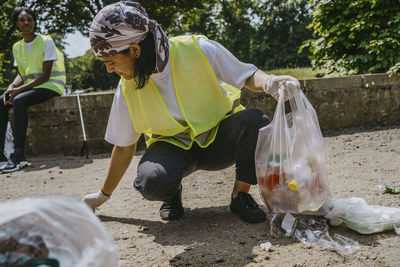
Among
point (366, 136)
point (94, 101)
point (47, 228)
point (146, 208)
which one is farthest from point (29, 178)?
point (366, 136)

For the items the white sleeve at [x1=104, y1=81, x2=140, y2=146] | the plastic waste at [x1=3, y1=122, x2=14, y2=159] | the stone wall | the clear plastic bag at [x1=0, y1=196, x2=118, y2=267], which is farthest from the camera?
the stone wall

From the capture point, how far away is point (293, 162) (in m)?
1.91

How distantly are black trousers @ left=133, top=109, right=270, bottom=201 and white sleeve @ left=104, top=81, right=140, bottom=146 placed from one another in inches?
5.5

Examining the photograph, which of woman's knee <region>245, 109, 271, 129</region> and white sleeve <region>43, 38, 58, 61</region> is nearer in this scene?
woman's knee <region>245, 109, 271, 129</region>

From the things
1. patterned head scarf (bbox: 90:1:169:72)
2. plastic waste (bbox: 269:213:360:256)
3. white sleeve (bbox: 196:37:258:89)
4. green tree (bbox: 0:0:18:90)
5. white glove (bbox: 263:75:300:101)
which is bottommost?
plastic waste (bbox: 269:213:360:256)

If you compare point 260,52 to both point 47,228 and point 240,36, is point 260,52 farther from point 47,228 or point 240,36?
point 47,228

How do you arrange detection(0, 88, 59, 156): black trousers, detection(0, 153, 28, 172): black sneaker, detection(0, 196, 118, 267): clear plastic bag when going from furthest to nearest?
1. detection(0, 88, 59, 156): black trousers
2. detection(0, 153, 28, 172): black sneaker
3. detection(0, 196, 118, 267): clear plastic bag

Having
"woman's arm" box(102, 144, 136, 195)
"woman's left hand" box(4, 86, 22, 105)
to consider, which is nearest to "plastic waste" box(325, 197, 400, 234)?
"woman's arm" box(102, 144, 136, 195)

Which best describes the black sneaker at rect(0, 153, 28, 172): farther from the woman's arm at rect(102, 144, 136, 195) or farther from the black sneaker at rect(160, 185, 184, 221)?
the black sneaker at rect(160, 185, 184, 221)

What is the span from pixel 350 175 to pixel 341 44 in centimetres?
345

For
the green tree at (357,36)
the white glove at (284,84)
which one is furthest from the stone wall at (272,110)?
the white glove at (284,84)

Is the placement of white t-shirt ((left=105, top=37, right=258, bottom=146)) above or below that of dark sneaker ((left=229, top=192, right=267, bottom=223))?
above

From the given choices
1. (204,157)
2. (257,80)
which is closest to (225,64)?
(257,80)

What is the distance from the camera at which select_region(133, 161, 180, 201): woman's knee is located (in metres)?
2.01
